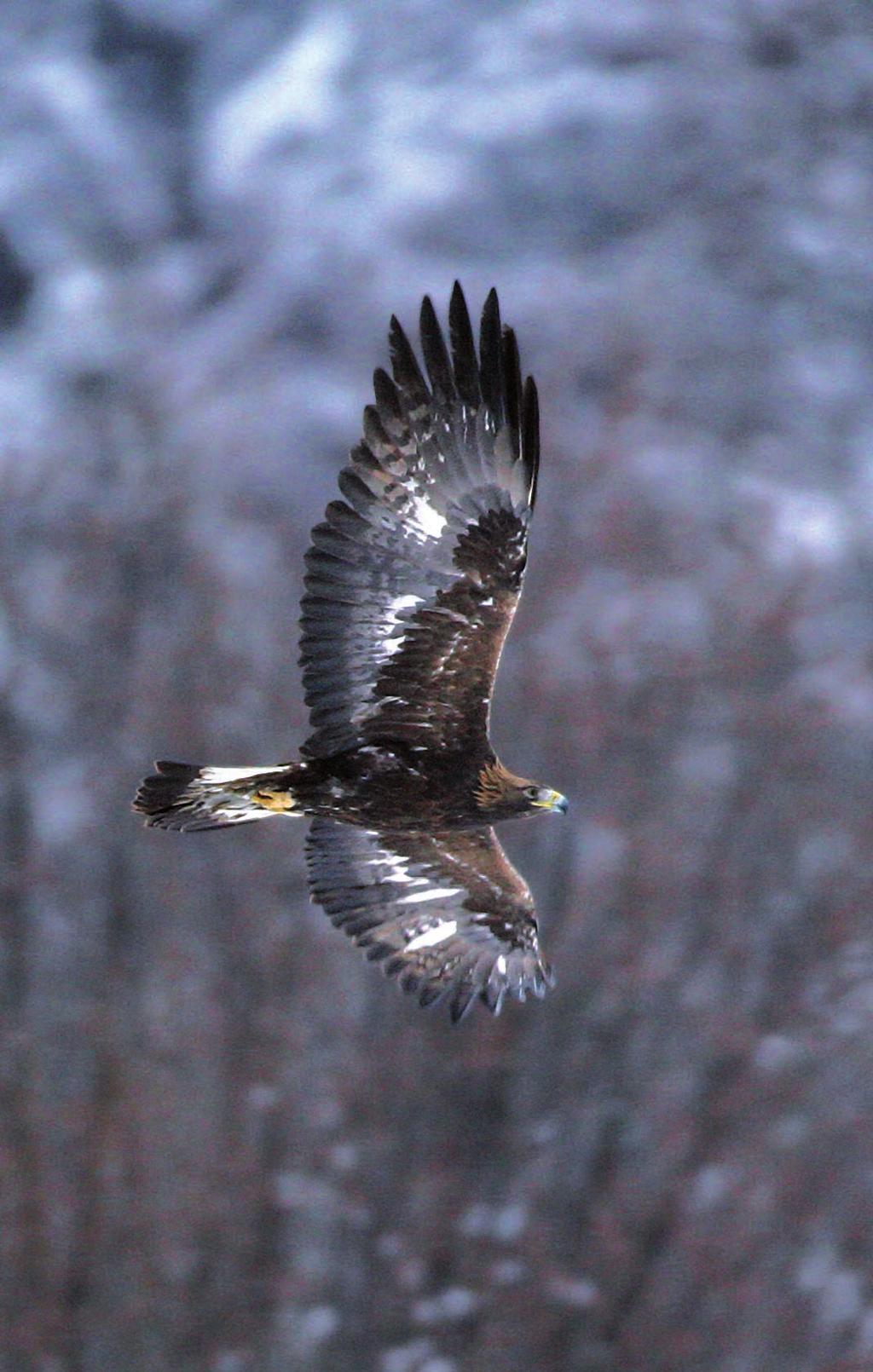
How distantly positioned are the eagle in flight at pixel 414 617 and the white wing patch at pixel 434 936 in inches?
18.2

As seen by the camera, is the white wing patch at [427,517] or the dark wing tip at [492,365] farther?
the white wing patch at [427,517]

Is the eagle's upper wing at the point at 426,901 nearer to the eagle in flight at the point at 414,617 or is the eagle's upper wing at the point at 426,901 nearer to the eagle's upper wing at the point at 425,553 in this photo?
the eagle in flight at the point at 414,617

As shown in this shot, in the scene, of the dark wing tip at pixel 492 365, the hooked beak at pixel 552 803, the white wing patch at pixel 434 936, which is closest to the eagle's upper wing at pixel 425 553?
the dark wing tip at pixel 492 365

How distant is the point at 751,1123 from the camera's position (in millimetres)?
10812

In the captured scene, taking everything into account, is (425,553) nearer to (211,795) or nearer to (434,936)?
(211,795)

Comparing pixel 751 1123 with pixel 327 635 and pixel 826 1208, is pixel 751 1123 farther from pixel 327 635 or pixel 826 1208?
pixel 327 635

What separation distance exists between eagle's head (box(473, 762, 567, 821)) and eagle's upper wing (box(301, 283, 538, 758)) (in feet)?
0.55

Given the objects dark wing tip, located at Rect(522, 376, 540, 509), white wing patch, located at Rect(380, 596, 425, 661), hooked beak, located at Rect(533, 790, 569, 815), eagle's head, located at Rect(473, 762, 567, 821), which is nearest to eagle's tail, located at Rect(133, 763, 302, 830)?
white wing patch, located at Rect(380, 596, 425, 661)

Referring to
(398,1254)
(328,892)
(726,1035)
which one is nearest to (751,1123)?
(726,1035)

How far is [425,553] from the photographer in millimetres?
6148

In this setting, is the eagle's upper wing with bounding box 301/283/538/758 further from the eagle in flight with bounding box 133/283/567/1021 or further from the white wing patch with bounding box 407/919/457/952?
the white wing patch with bounding box 407/919/457/952

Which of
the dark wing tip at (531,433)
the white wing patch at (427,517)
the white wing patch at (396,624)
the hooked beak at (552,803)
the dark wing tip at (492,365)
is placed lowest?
the hooked beak at (552,803)

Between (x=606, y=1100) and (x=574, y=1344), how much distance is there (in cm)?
136

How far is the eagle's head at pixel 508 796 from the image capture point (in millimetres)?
6117
